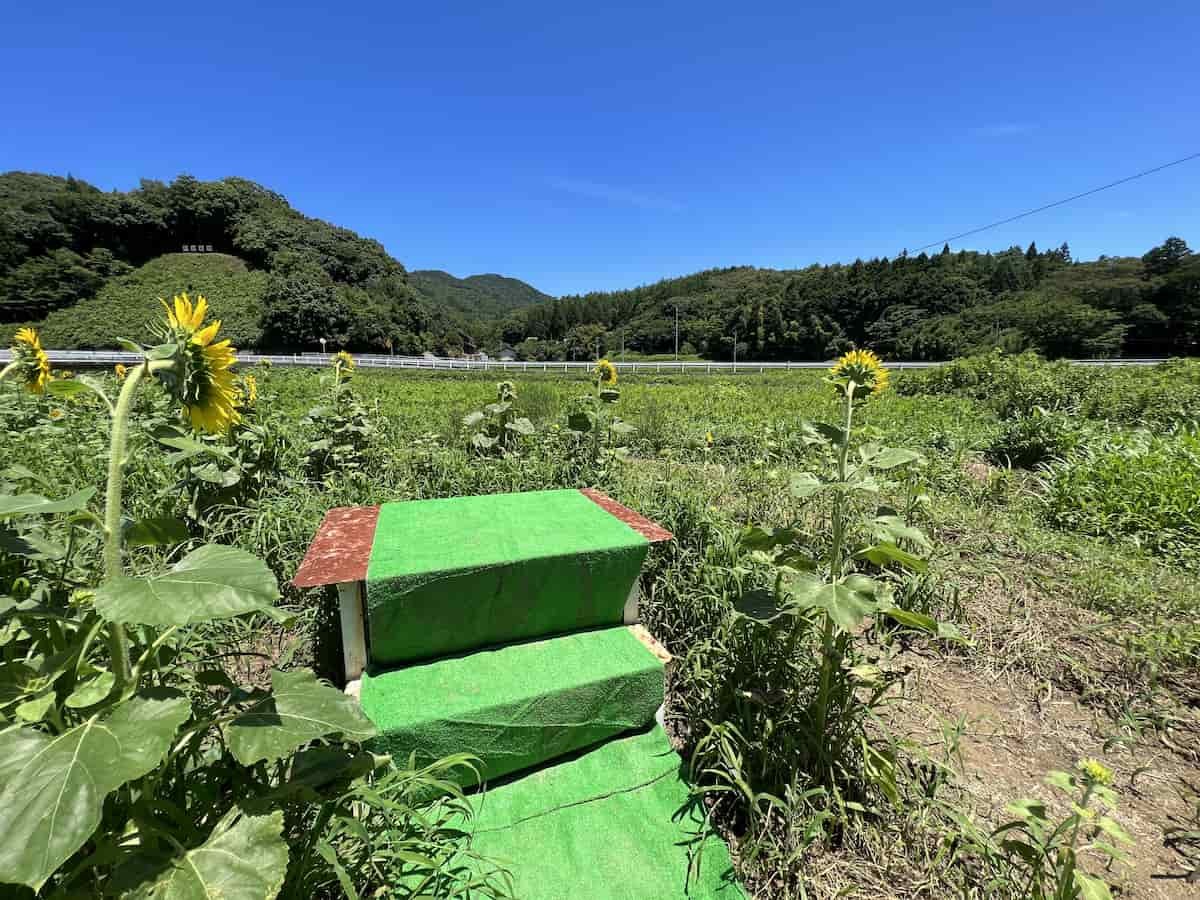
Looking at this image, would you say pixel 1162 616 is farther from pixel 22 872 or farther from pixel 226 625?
pixel 226 625

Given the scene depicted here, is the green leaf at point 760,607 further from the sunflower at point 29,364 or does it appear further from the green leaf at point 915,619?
the sunflower at point 29,364

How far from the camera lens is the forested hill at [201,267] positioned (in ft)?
136

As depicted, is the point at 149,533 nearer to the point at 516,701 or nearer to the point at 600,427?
the point at 516,701

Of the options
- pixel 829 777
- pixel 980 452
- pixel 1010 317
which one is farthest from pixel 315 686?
pixel 1010 317

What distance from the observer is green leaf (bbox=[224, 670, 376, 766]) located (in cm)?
75

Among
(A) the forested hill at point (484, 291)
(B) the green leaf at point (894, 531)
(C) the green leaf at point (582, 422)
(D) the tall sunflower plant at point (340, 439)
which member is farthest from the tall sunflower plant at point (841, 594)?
(A) the forested hill at point (484, 291)

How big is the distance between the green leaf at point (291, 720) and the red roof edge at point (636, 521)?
1.15m

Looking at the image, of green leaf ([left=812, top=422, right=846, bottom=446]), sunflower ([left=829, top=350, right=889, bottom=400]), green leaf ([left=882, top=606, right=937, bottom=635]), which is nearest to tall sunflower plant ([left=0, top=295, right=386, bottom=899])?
green leaf ([left=882, top=606, right=937, bottom=635])

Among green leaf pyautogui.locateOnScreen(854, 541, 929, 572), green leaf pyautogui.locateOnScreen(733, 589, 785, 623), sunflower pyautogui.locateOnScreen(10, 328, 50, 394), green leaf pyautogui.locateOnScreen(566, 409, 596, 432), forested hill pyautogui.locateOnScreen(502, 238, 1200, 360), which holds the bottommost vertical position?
green leaf pyautogui.locateOnScreen(733, 589, 785, 623)

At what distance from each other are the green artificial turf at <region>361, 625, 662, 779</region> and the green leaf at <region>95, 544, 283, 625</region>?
0.84 m

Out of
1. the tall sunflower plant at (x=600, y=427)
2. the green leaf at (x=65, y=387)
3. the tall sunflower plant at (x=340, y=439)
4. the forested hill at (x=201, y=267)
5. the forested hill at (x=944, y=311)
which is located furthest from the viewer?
the forested hill at (x=201, y=267)

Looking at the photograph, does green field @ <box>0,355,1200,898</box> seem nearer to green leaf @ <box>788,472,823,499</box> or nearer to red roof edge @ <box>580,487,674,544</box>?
green leaf @ <box>788,472,823,499</box>

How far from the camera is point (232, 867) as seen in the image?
73cm

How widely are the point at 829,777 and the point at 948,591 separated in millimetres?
1423
